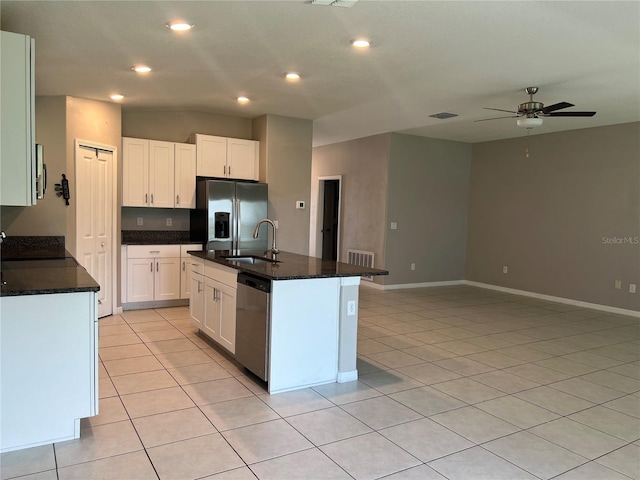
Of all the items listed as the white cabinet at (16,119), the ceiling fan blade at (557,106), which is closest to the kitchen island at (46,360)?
the white cabinet at (16,119)

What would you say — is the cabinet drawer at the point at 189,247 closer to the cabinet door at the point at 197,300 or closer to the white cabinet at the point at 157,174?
the white cabinet at the point at 157,174

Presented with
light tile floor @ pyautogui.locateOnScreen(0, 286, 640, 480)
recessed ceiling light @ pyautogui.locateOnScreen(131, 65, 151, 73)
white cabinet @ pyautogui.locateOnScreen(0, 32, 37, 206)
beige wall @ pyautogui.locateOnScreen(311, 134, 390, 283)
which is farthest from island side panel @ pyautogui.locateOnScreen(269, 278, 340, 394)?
beige wall @ pyautogui.locateOnScreen(311, 134, 390, 283)

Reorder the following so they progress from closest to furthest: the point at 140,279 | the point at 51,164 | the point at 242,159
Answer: the point at 51,164 < the point at 140,279 < the point at 242,159

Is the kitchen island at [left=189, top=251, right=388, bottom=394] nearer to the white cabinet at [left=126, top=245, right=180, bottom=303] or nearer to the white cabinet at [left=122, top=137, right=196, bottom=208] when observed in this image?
the white cabinet at [left=126, top=245, right=180, bottom=303]

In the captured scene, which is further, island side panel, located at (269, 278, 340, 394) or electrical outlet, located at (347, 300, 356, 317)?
electrical outlet, located at (347, 300, 356, 317)

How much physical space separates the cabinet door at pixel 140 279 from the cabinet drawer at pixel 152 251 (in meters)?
0.06

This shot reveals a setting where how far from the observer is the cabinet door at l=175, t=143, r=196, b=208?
6055mm

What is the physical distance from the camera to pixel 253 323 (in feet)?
11.4

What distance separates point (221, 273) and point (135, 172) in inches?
102

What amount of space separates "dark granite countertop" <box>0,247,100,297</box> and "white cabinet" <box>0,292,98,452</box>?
0.13 ft

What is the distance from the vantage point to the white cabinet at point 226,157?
6137 mm

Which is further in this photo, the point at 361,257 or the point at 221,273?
the point at 361,257

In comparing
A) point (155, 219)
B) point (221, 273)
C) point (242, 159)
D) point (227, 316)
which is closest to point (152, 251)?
point (155, 219)

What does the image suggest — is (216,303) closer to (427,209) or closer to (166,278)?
(166,278)
